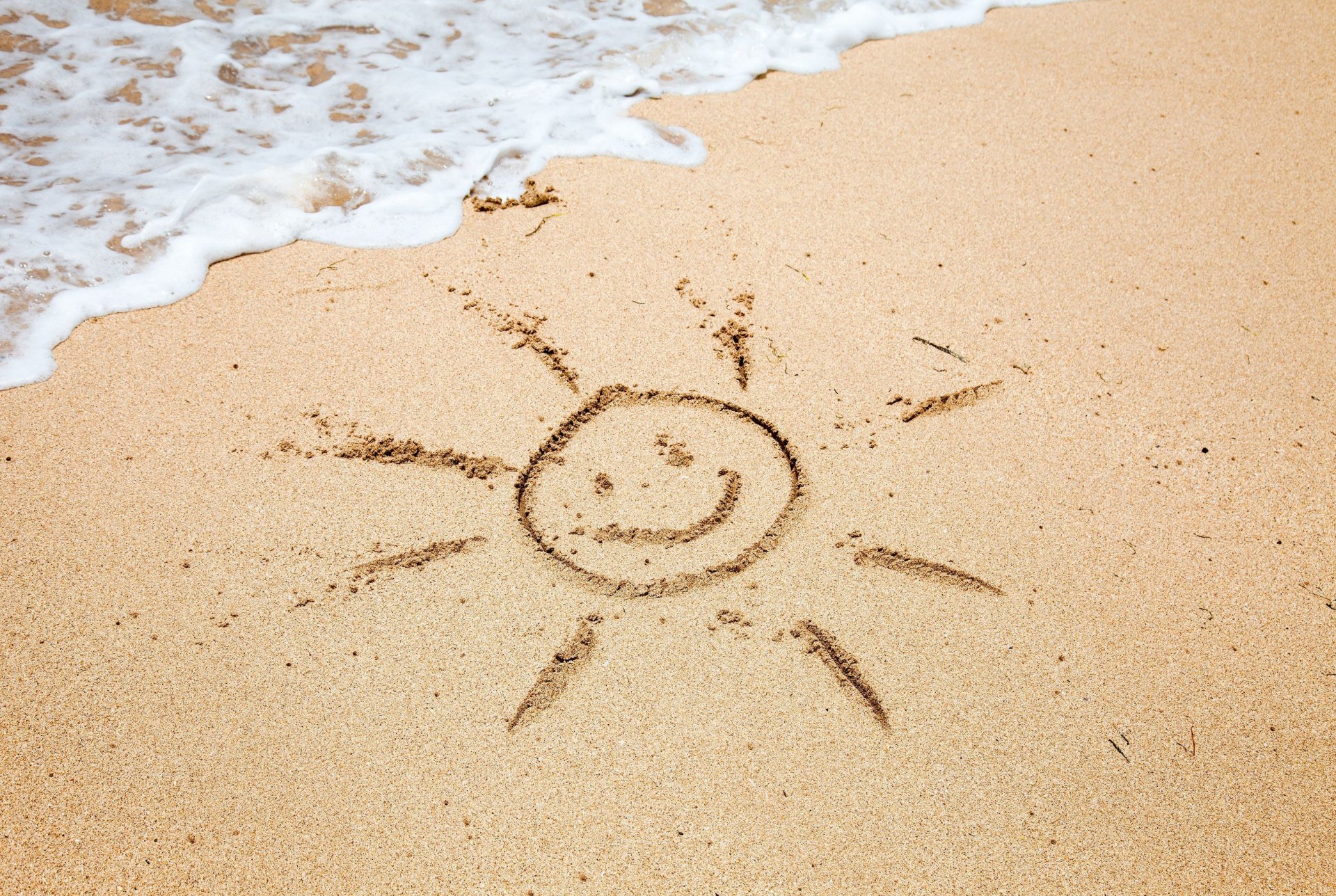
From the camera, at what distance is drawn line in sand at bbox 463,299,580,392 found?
2072 millimetres

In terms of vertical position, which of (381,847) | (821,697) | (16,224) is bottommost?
(381,847)

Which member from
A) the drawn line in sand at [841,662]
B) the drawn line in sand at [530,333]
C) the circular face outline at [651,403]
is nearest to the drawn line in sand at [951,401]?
the circular face outline at [651,403]

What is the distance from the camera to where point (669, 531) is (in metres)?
1.79

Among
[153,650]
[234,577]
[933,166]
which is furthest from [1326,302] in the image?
[153,650]

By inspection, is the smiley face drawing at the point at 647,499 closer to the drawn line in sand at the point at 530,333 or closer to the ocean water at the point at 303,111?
the drawn line in sand at the point at 530,333

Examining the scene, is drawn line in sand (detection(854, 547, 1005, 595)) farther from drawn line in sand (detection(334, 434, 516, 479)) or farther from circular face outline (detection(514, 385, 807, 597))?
drawn line in sand (detection(334, 434, 516, 479))

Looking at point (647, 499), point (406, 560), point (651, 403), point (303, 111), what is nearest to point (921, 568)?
point (647, 499)

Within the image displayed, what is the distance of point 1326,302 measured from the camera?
2211 mm

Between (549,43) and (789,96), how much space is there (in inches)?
40.5

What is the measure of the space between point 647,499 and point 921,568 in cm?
57

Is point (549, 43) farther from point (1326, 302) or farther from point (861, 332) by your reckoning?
point (1326, 302)

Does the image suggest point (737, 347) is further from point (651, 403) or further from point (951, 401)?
point (951, 401)

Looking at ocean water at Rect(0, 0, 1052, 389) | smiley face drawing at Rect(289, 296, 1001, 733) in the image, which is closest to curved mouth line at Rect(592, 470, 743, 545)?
smiley face drawing at Rect(289, 296, 1001, 733)

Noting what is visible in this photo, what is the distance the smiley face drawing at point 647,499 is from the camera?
165cm
